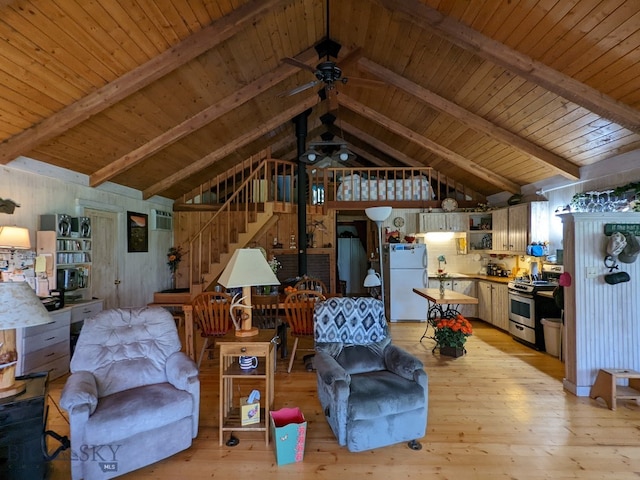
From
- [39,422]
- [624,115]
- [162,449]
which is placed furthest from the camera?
[624,115]

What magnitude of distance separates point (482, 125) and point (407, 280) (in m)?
2.98

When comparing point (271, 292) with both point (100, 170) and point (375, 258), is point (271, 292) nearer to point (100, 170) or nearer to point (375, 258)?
point (100, 170)

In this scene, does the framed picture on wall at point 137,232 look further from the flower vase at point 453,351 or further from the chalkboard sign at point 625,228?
the chalkboard sign at point 625,228

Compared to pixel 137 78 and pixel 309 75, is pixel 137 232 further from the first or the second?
pixel 309 75

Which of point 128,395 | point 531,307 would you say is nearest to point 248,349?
point 128,395

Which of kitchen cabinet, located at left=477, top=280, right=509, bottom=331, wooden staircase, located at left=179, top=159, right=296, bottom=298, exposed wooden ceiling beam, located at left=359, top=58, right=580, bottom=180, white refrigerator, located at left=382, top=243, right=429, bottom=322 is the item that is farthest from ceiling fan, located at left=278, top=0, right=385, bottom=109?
kitchen cabinet, located at left=477, top=280, right=509, bottom=331

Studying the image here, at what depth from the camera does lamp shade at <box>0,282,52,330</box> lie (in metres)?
1.87

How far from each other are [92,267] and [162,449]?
3791 mm

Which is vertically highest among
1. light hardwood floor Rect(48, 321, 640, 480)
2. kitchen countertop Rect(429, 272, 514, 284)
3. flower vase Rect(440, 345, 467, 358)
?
kitchen countertop Rect(429, 272, 514, 284)

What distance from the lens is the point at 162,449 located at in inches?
86.0

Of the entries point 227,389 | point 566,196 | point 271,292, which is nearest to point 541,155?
point 566,196

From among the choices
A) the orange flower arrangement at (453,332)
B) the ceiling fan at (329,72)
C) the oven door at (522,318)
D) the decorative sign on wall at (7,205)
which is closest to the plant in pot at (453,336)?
the orange flower arrangement at (453,332)

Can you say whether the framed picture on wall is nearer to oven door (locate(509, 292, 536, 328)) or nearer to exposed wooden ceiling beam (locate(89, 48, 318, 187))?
exposed wooden ceiling beam (locate(89, 48, 318, 187))

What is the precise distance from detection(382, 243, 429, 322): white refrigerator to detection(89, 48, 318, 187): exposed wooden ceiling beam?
357 cm
